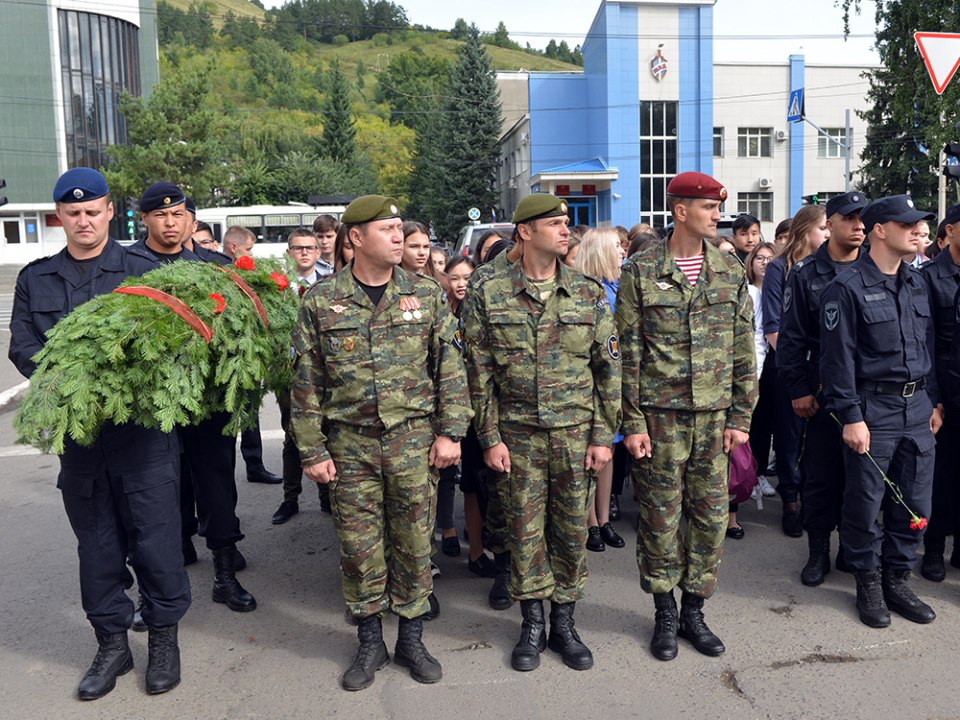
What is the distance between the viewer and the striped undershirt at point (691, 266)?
3.70 metres

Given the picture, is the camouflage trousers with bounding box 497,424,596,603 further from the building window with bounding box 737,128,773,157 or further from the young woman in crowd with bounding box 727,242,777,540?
the building window with bounding box 737,128,773,157

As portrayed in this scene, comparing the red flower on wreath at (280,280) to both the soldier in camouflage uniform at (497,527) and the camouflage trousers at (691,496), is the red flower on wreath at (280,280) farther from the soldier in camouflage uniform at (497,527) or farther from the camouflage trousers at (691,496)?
the camouflage trousers at (691,496)

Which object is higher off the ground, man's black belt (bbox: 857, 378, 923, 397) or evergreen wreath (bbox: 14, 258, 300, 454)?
evergreen wreath (bbox: 14, 258, 300, 454)

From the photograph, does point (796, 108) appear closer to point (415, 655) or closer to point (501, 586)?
point (501, 586)

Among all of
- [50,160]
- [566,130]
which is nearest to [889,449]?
[566,130]

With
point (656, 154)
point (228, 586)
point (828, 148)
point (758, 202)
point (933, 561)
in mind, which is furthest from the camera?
point (758, 202)

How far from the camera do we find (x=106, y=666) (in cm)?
345

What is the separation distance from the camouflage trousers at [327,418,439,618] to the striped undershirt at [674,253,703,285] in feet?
4.65

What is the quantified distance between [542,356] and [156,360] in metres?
1.67

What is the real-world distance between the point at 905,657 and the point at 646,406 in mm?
1616

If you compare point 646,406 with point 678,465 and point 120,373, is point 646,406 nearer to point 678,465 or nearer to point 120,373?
point 678,465

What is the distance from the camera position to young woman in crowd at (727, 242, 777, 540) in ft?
18.5

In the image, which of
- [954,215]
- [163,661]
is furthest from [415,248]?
[954,215]

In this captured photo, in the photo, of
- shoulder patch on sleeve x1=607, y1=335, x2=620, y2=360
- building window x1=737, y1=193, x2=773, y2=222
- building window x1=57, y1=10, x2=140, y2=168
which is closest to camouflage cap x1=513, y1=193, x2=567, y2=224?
shoulder patch on sleeve x1=607, y1=335, x2=620, y2=360
